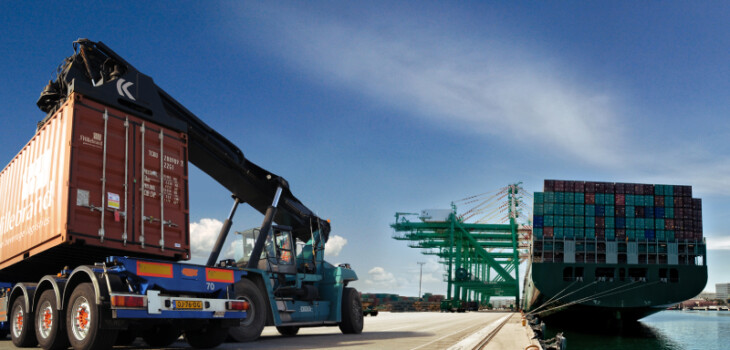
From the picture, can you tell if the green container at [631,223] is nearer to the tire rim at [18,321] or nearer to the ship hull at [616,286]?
the ship hull at [616,286]

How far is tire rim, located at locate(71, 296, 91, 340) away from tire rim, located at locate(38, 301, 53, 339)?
3.32ft

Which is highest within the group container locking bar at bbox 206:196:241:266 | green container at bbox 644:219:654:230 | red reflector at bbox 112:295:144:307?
green container at bbox 644:219:654:230

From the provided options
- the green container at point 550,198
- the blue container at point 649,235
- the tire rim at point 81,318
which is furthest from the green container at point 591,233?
the tire rim at point 81,318

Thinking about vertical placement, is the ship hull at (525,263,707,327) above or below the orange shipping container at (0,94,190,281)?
below

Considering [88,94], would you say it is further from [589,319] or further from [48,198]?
[589,319]

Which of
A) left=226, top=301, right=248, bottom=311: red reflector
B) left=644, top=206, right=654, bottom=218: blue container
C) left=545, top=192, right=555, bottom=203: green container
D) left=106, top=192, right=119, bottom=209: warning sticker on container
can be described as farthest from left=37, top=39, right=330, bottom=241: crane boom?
left=644, top=206, right=654, bottom=218: blue container

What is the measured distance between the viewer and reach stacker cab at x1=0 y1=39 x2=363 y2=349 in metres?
9.98

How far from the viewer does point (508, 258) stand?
74375mm

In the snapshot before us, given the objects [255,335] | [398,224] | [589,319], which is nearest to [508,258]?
[398,224]

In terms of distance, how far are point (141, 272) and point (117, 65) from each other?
4.49 m

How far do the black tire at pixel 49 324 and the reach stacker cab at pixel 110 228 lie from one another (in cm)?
2

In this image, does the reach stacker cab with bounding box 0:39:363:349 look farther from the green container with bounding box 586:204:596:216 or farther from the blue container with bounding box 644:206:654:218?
the blue container with bounding box 644:206:654:218

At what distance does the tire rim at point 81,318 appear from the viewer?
9.66 metres

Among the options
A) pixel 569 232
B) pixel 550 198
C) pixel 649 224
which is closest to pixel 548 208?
pixel 550 198
